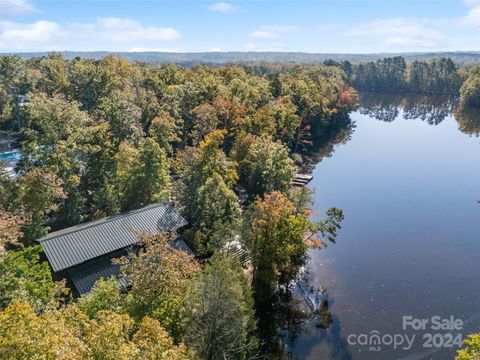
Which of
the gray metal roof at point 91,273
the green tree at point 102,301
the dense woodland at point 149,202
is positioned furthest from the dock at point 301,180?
the green tree at point 102,301

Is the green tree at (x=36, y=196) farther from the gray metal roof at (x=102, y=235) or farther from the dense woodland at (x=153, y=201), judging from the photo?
the gray metal roof at (x=102, y=235)

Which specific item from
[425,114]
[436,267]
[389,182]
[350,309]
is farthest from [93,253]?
[425,114]

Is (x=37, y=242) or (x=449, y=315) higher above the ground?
(x=37, y=242)

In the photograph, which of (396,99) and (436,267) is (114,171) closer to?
(436,267)

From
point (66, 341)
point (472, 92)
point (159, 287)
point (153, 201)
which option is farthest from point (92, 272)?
point (472, 92)

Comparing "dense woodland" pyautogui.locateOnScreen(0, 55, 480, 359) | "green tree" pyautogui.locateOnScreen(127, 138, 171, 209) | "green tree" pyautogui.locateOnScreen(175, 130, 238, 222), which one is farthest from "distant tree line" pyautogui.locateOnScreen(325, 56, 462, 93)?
"green tree" pyautogui.locateOnScreen(127, 138, 171, 209)
